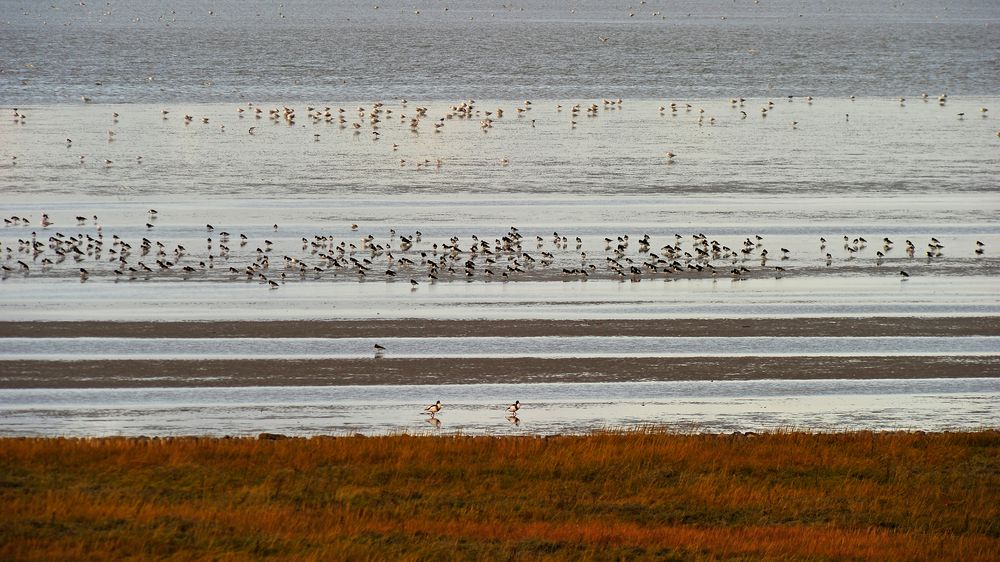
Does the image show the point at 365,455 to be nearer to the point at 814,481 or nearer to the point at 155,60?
the point at 814,481

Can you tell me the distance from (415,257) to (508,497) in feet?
56.5

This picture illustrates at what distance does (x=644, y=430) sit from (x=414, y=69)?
86201 mm

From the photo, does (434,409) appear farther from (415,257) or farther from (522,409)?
(415,257)

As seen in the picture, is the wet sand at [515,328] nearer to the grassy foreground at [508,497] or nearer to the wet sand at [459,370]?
the wet sand at [459,370]

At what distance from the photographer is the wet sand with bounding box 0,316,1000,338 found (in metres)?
25.7

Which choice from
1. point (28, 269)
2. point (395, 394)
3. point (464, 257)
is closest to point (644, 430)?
point (395, 394)

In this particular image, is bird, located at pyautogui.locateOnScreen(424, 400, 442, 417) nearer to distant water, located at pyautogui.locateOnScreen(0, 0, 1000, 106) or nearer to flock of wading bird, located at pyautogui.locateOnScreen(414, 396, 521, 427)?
flock of wading bird, located at pyautogui.locateOnScreen(414, 396, 521, 427)

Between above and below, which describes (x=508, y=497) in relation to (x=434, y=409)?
below

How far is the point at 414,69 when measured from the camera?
10312 centimetres

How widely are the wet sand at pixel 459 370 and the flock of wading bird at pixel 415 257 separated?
6700 millimetres

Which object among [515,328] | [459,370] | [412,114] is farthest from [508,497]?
[412,114]

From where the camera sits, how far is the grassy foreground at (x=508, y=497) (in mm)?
13250

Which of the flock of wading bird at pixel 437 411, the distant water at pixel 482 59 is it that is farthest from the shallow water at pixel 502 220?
the distant water at pixel 482 59

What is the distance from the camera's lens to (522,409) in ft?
69.5
